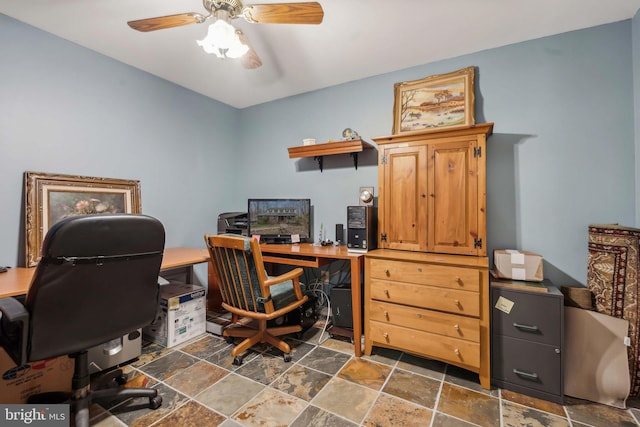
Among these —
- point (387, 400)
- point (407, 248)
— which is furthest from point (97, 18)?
point (387, 400)

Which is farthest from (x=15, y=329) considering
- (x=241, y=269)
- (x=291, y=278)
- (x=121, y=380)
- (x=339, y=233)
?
(x=339, y=233)

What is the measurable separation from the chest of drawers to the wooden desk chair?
637mm

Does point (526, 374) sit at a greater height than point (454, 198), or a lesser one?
lesser

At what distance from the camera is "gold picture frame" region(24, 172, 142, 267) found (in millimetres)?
2029

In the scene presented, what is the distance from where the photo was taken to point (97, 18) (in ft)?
6.49

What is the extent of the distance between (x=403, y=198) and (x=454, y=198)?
1.28 ft

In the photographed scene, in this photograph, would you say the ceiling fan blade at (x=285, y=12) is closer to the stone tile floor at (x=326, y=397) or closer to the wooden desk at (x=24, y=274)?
the wooden desk at (x=24, y=274)

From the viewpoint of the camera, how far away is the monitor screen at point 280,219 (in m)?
3.05

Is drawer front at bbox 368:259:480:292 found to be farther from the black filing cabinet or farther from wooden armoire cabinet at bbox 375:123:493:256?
wooden armoire cabinet at bbox 375:123:493:256

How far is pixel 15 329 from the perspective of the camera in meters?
1.14

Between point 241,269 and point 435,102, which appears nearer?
point 241,269

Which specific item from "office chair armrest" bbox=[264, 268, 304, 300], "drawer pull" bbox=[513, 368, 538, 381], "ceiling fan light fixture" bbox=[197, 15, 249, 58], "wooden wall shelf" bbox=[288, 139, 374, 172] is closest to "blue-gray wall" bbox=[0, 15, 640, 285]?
"wooden wall shelf" bbox=[288, 139, 374, 172]

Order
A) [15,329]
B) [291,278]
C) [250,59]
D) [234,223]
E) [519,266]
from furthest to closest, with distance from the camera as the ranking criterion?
[234,223] < [291,278] < [250,59] < [519,266] < [15,329]

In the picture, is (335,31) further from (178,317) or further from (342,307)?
(178,317)
